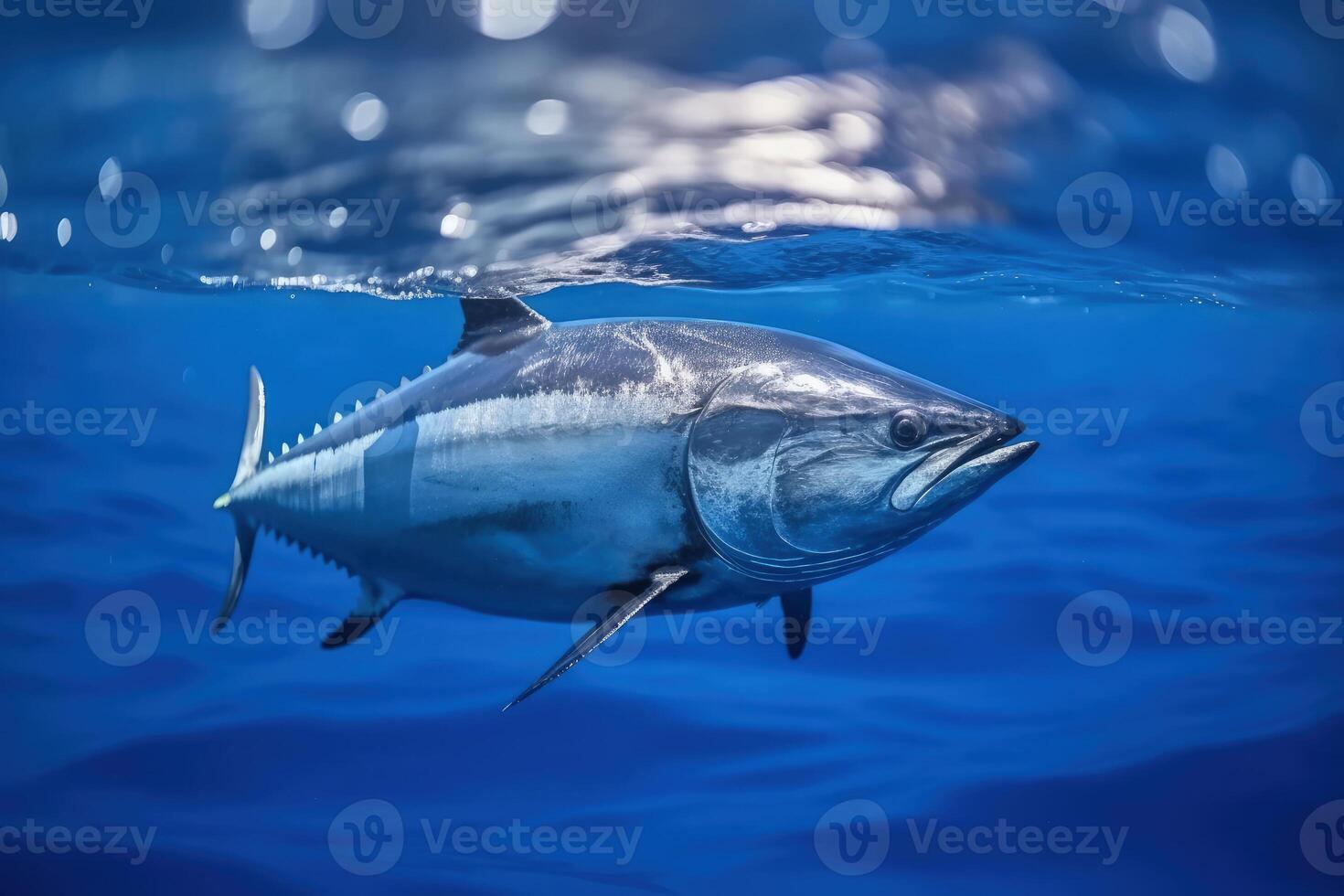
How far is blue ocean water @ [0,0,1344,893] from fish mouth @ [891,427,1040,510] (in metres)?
2.81

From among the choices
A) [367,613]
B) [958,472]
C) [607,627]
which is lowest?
[367,613]

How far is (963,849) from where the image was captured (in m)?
6.64

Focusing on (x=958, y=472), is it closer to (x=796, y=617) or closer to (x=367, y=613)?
(x=796, y=617)

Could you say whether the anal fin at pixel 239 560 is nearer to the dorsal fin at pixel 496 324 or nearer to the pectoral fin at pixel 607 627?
the dorsal fin at pixel 496 324

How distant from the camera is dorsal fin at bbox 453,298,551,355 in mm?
4027

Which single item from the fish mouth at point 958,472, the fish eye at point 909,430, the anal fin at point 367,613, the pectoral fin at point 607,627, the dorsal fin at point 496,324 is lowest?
the anal fin at point 367,613

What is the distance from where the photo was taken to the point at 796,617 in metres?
4.15

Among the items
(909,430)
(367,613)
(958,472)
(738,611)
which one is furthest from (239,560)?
(738,611)

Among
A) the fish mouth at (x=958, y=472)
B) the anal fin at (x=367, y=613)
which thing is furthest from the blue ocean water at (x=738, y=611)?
the fish mouth at (x=958, y=472)

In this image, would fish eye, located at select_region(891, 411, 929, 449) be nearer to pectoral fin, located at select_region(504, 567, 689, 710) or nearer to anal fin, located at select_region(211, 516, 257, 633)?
pectoral fin, located at select_region(504, 567, 689, 710)

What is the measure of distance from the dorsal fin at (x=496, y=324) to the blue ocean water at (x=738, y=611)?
1605mm

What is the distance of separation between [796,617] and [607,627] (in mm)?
1437

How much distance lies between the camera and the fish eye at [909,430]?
2932 millimetres

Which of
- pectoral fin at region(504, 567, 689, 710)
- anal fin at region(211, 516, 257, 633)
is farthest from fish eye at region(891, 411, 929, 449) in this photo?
anal fin at region(211, 516, 257, 633)
